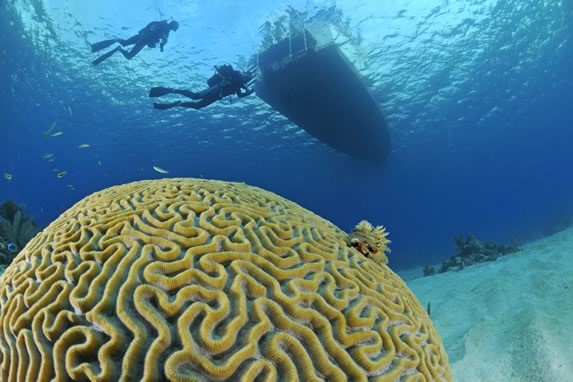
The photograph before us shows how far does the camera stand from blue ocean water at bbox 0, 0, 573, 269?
24.3m

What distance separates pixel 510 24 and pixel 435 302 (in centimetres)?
2573

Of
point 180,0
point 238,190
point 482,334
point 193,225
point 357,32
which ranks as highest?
point 180,0

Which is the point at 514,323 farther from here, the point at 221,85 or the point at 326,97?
the point at 326,97

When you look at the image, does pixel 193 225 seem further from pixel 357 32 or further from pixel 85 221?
pixel 357 32

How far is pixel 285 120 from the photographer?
111 feet

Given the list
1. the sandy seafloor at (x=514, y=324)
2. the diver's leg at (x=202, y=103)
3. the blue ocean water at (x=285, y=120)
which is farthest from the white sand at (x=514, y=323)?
the blue ocean water at (x=285, y=120)

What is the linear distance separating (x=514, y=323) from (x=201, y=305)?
224 inches

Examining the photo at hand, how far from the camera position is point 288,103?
22344 mm

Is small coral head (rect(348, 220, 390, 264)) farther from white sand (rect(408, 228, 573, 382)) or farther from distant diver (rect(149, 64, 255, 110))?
distant diver (rect(149, 64, 255, 110))

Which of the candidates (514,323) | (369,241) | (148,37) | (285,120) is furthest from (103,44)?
(285,120)

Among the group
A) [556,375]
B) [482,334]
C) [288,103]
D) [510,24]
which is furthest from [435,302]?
[510,24]

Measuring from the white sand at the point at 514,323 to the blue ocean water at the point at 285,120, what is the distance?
12.1 m

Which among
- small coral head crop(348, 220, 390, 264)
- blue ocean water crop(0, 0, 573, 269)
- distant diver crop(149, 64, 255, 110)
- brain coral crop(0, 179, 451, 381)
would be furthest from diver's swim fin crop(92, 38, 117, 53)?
small coral head crop(348, 220, 390, 264)

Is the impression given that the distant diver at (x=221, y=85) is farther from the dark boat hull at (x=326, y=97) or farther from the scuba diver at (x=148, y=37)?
the dark boat hull at (x=326, y=97)
